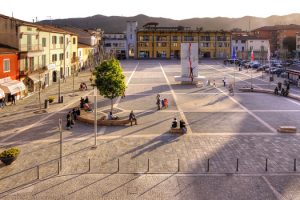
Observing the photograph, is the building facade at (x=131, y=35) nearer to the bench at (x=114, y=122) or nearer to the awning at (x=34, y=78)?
the awning at (x=34, y=78)

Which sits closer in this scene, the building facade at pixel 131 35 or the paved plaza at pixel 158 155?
the paved plaza at pixel 158 155

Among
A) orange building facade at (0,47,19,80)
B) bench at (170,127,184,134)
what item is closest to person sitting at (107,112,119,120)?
bench at (170,127,184,134)

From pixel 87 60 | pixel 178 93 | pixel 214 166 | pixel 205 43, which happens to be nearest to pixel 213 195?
pixel 214 166

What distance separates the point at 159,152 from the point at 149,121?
1023 cm

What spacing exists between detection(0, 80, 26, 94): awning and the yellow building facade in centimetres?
9581

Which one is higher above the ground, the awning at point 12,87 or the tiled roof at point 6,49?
the tiled roof at point 6,49

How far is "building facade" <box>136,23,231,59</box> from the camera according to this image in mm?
140625

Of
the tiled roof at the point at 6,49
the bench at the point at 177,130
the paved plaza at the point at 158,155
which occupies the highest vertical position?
the tiled roof at the point at 6,49

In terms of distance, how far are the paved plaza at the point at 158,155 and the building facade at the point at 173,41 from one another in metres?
98.3

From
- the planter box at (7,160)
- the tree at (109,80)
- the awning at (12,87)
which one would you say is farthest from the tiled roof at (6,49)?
the planter box at (7,160)

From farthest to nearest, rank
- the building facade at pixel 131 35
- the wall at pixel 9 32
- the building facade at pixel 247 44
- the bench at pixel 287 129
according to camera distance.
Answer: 1. the building facade at pixel 247 44
2. the building facade at pixel 131 35
3. the wall at pixel 9 32
4. the bench at pixel 287 129

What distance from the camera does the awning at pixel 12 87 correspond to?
144 feet

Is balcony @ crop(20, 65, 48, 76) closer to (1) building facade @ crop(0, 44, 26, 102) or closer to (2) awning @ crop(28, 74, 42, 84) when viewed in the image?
(2) awning @ crop(28, 74, 42, 84)

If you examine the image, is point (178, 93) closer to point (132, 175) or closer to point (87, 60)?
point (132, 175)
